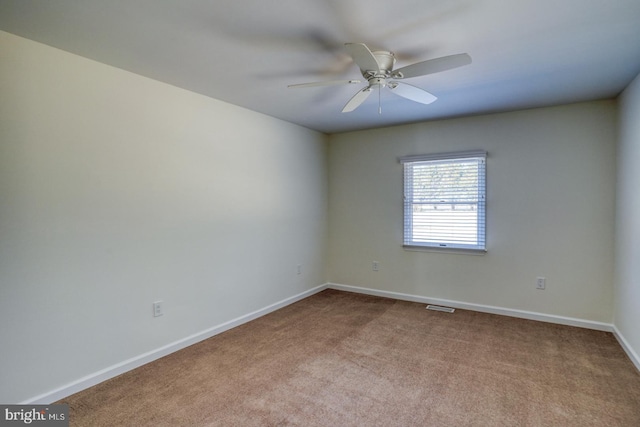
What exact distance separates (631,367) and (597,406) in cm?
80

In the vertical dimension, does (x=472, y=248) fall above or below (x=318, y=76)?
below

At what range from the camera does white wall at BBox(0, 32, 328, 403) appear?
80.8 inches

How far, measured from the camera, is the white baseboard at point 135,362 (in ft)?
7.14

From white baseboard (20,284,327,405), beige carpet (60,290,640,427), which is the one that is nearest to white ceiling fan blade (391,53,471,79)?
beige carpet (60,290,640,427)

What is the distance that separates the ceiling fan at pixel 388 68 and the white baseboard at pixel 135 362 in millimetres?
2402

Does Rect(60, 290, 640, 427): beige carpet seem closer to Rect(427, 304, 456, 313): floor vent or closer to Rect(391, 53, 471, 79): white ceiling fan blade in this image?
Rect(427, 304, 456, 313): floor vent

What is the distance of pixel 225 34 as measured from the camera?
1.99 meters

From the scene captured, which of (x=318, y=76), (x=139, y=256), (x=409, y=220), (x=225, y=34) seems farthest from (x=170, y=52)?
(x=409, y=220)

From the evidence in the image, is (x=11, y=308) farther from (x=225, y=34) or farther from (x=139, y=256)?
(x=225, y=34)

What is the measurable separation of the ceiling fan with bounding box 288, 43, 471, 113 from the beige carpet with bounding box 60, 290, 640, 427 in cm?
210

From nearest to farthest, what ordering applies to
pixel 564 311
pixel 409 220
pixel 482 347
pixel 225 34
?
pixel 225 34, pixel 482 347, pixel 564 311, pixel 409 220

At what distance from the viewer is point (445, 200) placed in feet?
13.4

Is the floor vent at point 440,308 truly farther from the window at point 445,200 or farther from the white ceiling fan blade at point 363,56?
the white ceiling fan blade at point 363,56

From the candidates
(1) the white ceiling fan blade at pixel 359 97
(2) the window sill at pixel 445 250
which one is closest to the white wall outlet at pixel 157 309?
(1) the white ceiling fan blade at pixel 359 97
